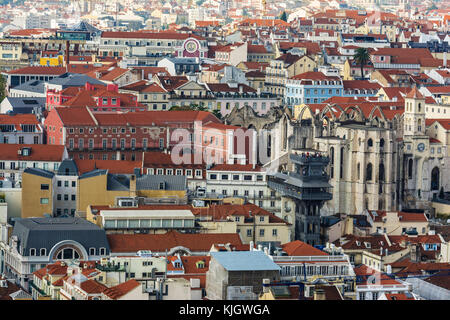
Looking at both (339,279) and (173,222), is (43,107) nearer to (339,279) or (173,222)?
(173,222)

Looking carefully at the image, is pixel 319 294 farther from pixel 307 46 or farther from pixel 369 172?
pixel 307 46

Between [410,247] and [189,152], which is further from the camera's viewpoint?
[189,152]

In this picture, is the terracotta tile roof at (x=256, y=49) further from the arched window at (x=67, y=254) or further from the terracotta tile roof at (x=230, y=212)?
the arched window at (x=67, y=254)

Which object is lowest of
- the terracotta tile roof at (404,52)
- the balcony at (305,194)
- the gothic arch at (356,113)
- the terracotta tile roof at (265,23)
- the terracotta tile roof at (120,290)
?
the terracotta tile roof at (120,290)

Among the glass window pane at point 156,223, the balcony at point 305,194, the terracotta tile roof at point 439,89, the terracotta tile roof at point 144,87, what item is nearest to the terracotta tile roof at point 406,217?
the balcony at point 305,194

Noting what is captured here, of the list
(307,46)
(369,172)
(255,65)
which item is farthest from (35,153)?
(307,46)

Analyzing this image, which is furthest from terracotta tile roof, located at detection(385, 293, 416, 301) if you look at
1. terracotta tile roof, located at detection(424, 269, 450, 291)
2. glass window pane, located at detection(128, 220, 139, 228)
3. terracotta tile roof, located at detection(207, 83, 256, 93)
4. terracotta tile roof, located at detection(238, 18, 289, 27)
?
terracotta tile roof, located at detection(238, 18, 289, 27)
